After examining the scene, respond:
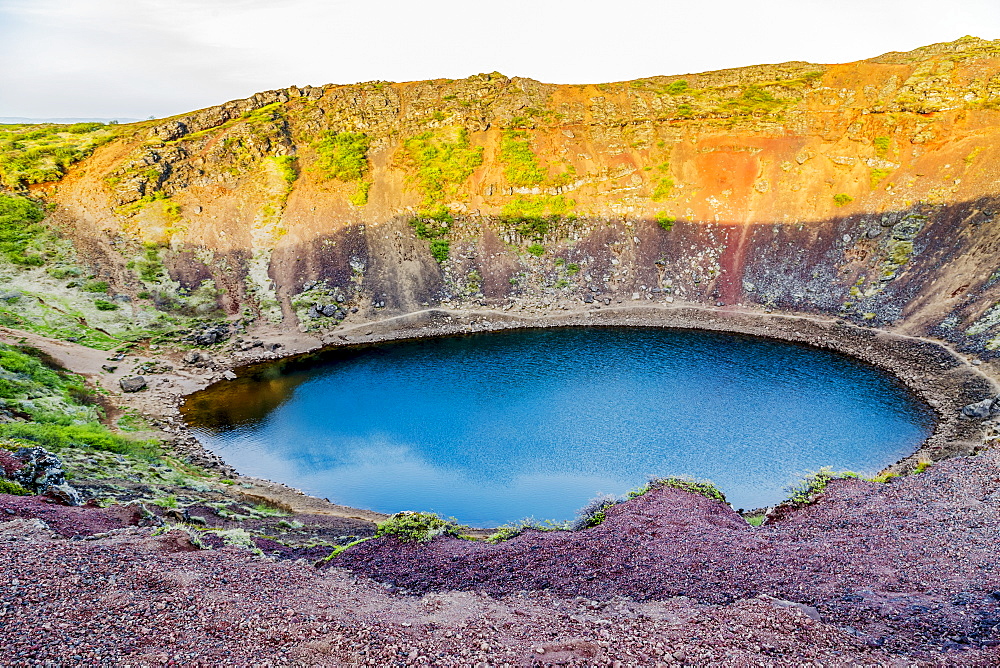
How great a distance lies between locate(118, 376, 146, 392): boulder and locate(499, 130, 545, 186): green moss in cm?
4082

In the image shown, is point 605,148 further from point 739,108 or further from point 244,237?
point 244,237

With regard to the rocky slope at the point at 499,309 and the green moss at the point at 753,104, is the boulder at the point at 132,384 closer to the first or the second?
the rocky slope at the point at 499,309

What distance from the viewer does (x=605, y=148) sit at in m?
66.9

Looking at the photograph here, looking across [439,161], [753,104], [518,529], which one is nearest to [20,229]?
[439,161]

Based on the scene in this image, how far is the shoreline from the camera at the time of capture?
32031 millimetres

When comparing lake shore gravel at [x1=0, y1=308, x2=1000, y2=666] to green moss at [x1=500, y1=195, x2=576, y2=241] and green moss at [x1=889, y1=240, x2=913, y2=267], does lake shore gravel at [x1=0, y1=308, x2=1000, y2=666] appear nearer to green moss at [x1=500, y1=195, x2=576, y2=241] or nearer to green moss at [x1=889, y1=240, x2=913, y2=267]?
green moss at [x1=889, y1=240, x2=913, y2=267]

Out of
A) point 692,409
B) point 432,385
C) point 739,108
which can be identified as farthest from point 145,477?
point 739,108

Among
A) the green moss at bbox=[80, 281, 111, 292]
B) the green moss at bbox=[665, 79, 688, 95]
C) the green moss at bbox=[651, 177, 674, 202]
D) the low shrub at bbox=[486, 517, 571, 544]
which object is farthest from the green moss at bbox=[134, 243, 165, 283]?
the green moss at bbox=[665, 79, 688, 95]

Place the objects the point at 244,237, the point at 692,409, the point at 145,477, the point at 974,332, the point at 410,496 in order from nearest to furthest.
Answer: the point at 145,477 → the point at 410,496 → the point at 692,409 → the point at 974,332 → the point at 244,237

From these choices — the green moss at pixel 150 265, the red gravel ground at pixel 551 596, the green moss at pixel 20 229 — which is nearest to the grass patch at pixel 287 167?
the green moss at pixel 150 265

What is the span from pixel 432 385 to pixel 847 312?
1423 inches

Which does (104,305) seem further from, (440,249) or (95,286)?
(440,249)

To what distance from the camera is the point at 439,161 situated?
66312 millimetres

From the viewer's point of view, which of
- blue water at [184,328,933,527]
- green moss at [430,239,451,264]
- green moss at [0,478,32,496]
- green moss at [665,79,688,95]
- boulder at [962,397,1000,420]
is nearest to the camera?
green moss at [0,478,32,496]
